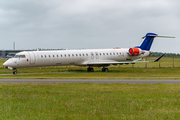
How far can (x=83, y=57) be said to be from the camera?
36.2m

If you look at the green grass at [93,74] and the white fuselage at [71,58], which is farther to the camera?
the white fuselage at [71,58]

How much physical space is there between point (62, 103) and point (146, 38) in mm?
31751

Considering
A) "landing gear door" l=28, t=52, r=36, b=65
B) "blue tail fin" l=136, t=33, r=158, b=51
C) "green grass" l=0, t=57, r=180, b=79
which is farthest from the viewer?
"blue tail fin" l=136, t=33, r=158, b=51

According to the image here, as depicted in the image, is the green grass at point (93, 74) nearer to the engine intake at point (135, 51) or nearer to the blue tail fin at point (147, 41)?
the engine intake at point (135, 51)

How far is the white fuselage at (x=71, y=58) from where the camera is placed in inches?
1233

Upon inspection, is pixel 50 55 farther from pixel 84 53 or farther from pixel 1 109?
pixel 1 109

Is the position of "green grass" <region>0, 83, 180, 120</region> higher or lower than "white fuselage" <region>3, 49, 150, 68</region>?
lower

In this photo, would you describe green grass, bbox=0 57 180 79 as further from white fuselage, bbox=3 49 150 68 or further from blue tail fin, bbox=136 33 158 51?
blue tail fin, bbox=136 33 158 51

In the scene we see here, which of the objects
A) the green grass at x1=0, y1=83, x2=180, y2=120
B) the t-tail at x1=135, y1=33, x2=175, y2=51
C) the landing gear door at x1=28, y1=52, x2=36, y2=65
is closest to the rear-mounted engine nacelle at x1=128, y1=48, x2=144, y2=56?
the t-tail at x1=135, y1=33, x2=175, y2=51

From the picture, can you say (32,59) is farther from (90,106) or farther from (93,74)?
(90,106)

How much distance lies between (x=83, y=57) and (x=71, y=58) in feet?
6.71

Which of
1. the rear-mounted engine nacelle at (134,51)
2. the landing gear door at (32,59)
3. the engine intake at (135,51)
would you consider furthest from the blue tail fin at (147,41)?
the landing gear door at (32,59)

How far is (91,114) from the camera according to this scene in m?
8.96

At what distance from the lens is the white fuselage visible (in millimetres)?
31328
